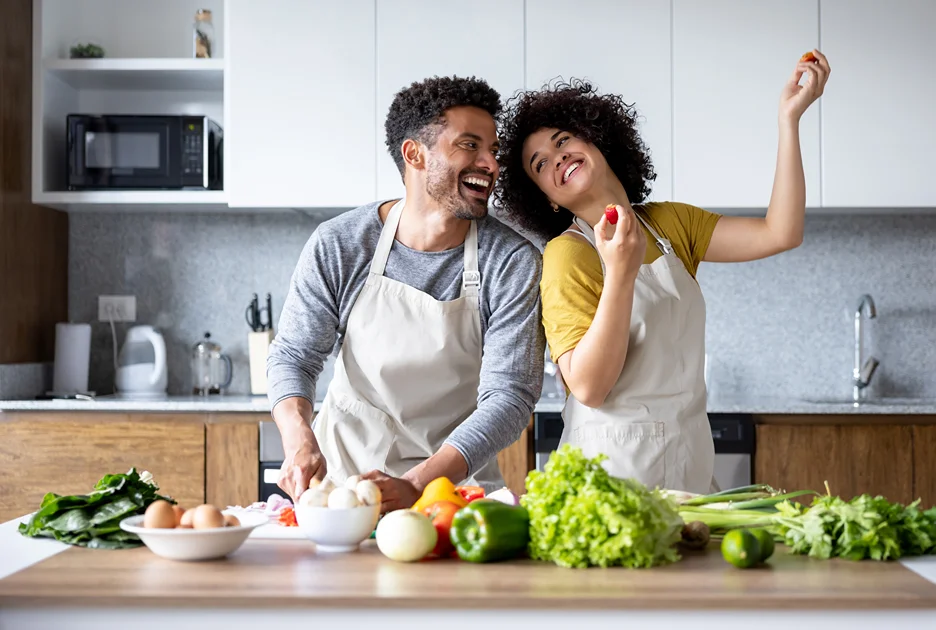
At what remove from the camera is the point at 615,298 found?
1483mm

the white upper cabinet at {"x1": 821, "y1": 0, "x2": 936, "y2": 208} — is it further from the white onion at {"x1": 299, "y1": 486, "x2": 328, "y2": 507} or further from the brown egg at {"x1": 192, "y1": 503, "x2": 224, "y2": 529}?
the brown egg at {"x1": 192, "y1": 503, "x2": 224, "y2": 529}

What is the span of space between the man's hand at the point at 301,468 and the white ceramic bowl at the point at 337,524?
28cm

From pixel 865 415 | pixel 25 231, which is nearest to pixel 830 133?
pixel 865 415

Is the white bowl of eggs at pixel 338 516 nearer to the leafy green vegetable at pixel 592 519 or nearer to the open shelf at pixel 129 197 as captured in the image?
Result: the leafy green vegetable at pixel 592 519

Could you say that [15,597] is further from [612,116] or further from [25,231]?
[25,231]

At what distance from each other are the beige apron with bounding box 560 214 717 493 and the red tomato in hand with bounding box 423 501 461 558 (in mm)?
497

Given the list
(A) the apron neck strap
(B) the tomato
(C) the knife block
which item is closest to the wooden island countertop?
(B) the tomato

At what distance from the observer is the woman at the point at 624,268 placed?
1575 mm

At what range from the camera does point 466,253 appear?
1879mm

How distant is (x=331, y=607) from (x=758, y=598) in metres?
0.44

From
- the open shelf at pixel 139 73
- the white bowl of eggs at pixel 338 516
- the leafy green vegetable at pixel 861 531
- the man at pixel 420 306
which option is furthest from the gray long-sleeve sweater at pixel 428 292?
the open shelf at pixel 139 73

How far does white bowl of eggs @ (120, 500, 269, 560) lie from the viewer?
1.14m

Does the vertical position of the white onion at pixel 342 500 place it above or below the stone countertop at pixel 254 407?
above

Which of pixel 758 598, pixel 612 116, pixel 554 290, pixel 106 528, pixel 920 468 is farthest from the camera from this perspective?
pixel 920 468
